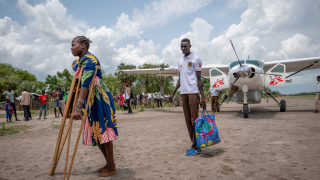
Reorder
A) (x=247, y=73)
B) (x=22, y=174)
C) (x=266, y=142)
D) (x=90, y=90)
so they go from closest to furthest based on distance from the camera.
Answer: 1. (x=90, y=90)
2. (x=22, y=174)
3. (x=266, y=142)
4. (x=247, y=73)

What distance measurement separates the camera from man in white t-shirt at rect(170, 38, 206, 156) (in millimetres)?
3377

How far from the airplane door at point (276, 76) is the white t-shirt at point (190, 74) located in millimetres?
7352

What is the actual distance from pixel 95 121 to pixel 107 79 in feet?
173

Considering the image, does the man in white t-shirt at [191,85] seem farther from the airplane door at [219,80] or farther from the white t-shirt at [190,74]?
the airplane door at [219,80]

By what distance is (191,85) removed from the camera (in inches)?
134

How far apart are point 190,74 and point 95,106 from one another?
173 centimetres

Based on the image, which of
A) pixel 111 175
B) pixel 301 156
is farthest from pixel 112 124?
pixel 301 156

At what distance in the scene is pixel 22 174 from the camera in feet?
9.16

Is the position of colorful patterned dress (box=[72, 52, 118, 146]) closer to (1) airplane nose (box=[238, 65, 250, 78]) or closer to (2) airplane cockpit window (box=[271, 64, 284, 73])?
(1) airplane nose (box=[238, 65, 250, 78])

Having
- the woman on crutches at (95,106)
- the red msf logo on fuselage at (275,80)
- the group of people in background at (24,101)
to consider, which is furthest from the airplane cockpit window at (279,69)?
the group of people in background at (24,101)

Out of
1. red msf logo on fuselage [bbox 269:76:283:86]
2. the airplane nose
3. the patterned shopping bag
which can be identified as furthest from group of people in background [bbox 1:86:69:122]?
red msf logo on fuselage [bbox 269:76:283:86]

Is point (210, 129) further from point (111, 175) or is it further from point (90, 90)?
point (90, 90)

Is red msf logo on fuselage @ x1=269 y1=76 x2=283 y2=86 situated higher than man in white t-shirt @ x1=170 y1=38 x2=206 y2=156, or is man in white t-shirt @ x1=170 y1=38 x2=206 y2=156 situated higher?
red msf logo on fuselage @ x1=269 y1=76 x2=283 y2=86

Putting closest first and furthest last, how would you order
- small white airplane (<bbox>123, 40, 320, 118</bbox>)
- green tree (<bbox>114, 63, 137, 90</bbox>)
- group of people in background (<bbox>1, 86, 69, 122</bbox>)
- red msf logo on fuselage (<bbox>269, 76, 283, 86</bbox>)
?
small white airplane (<bbox>123, 40, 320, 118</bbox>), red msf logo on fuselage (<bbox>269, 76, 283, 86</bbox>), group of people in background (<bbox>1, 86, 69, 122</bbox>), green tree (<bbox>114, 63, 137, 90</bbox>)
